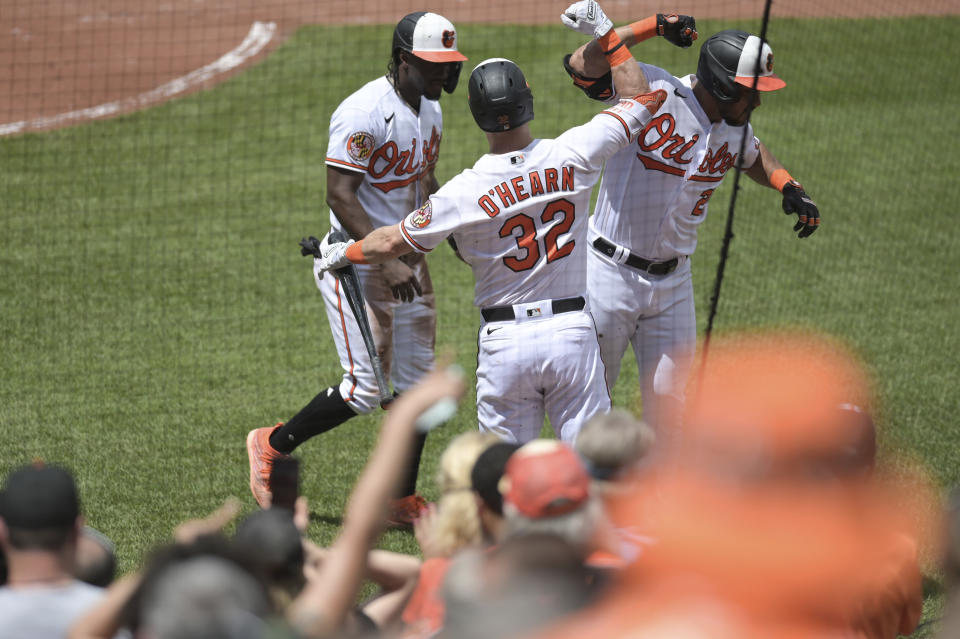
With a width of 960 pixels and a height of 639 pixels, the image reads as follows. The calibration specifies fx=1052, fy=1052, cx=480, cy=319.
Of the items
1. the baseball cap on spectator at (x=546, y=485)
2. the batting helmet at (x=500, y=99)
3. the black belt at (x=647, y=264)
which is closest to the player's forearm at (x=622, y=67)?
the batting helmet at (x=500, y=99)

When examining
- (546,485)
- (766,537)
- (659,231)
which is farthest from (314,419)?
(766,537)

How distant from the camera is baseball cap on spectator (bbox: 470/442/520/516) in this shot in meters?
2.67

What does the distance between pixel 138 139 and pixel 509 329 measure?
7740mm

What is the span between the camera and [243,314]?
23.7 feet

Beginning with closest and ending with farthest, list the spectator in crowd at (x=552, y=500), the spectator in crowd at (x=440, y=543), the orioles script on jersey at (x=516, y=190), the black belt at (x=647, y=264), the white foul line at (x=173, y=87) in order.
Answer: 1. the spectator in crowd at (x=552, y=500)
2. the spectator in crowd at (x=440, y=543)
3. the orioles script on jersey at (x=516, y=190)
4. the black belt at (x=647, y=264)
5. the white foul line at (x=173, y=87)

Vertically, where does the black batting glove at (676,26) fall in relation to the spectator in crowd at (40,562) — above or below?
above

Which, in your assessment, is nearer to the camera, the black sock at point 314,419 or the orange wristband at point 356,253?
the orange wristband at point 356,253

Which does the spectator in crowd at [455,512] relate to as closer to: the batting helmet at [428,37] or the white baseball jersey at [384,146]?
the white baseball jersey at [384,146]

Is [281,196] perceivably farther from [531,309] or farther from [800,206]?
[531,309]

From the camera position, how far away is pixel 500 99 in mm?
3881

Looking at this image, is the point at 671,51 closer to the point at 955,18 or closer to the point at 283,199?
the point at 955,18

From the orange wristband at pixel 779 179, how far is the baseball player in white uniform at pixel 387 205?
157cm

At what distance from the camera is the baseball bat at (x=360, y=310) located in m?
4.64

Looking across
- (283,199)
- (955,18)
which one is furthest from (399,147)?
(955,18)
